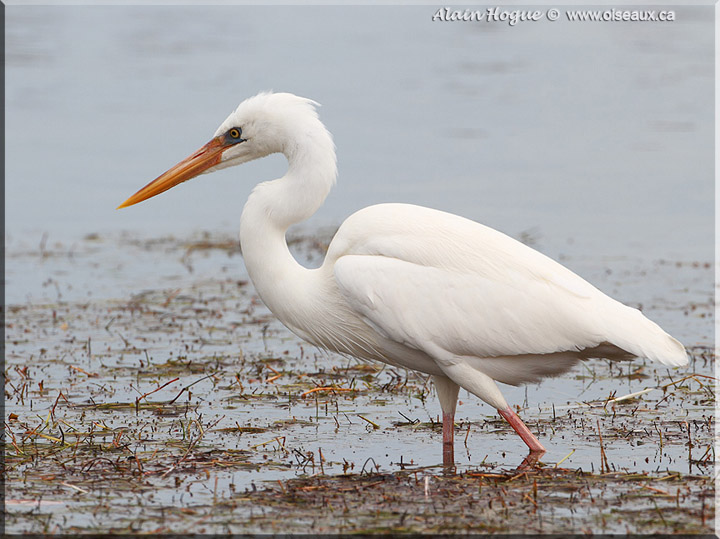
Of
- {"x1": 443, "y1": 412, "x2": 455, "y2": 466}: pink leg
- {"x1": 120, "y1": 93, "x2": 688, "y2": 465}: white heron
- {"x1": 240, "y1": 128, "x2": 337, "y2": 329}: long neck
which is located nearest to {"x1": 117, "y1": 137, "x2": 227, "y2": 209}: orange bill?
{"x1": 120, "y1": 93, "x2": 688, "y2": 465}: white heron

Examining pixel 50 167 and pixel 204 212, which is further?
pixel 50 167

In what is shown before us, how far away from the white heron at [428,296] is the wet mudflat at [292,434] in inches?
18.1

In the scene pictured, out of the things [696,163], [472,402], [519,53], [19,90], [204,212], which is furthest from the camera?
[519,53]

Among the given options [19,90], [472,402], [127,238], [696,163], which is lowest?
[472,402]

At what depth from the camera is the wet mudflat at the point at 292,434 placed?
5125mm

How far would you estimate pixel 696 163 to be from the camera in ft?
51.2

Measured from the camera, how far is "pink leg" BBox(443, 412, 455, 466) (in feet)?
20.2

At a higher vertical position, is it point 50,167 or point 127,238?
point 50,167

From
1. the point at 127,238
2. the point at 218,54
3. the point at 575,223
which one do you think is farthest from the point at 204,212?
the point at 218,54

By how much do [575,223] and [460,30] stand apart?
17.7 meters

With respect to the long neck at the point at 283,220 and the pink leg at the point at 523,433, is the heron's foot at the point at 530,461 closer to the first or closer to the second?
the pink leg at the point at 523,433

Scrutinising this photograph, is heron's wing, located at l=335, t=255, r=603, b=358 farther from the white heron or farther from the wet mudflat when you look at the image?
the wet mudflat

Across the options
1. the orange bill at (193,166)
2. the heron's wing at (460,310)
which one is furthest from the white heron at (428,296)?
the orange bill at (193,166)

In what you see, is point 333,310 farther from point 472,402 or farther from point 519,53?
point 519,53
